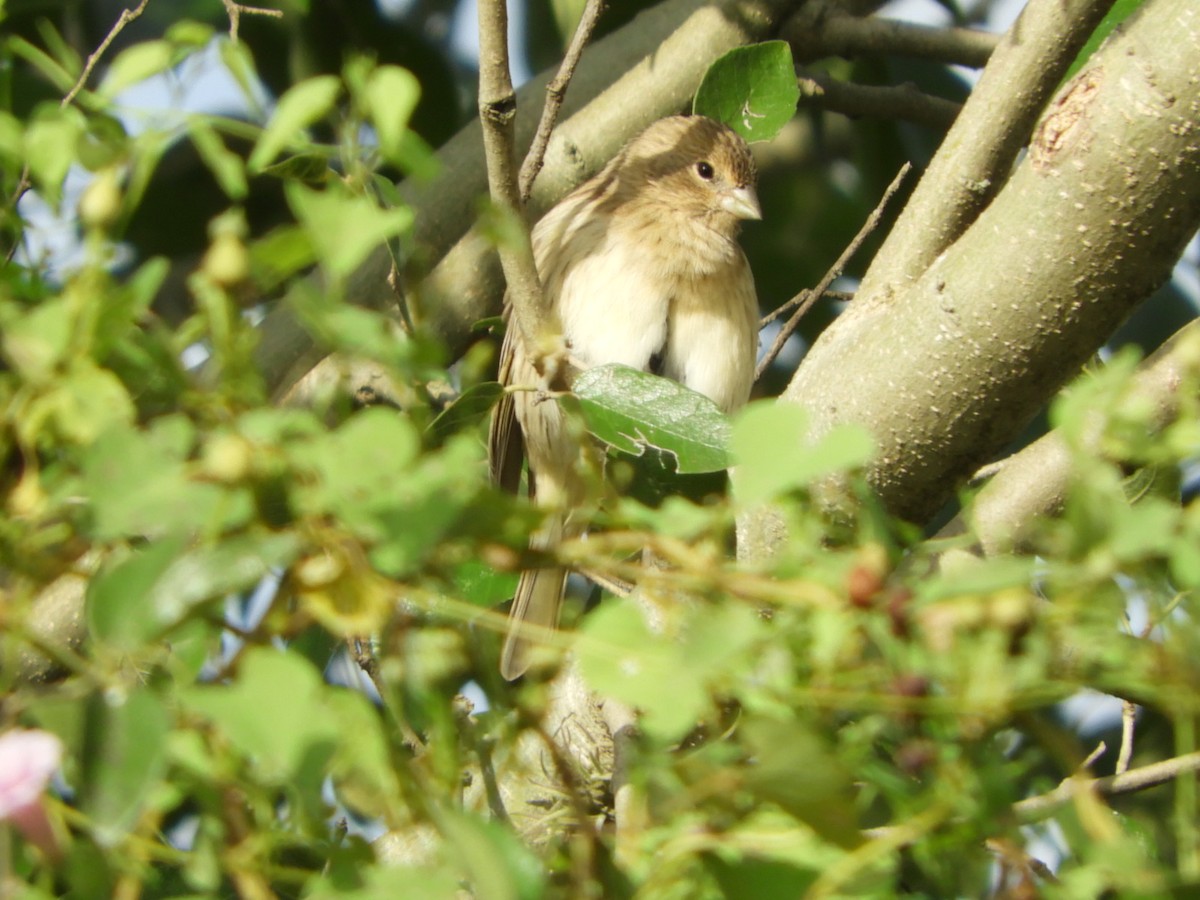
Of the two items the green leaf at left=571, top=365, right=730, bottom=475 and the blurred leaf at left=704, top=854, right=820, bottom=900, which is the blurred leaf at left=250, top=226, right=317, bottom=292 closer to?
the blurred leaf at left=704, top=854, right=820, bottom=900

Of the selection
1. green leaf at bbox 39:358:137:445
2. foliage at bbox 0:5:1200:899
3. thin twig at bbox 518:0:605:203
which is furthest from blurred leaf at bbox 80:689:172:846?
thin twig at bbox 518:0:605:203

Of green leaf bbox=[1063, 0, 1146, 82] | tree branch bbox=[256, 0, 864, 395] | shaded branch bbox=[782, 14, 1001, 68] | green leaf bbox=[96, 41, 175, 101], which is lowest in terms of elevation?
tree branch bbox=[256, 0, 864, 395]

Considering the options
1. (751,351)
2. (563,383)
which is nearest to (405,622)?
(563,383)

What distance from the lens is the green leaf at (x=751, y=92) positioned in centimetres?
254

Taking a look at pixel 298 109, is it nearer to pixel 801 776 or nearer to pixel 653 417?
pixel 801 776

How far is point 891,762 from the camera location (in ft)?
3.19

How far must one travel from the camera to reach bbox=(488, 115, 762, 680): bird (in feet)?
11.4

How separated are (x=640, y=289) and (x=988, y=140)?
1.44 m

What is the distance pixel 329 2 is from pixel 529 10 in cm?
53

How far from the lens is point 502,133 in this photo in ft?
5.86

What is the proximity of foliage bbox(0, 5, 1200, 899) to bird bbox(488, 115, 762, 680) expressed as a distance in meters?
2.49

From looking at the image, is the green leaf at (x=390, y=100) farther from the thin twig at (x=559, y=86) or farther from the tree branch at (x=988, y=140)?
the tree branch at (x=988, y=140)

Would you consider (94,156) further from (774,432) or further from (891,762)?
(891,762)

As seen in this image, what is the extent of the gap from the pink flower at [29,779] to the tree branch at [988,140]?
169cm
